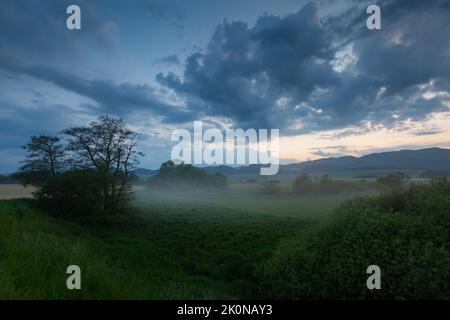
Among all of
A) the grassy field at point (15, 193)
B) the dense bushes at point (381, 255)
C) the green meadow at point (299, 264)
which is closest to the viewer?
the green meadow at point (299, 264)

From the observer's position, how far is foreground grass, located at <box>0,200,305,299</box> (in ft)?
19.4

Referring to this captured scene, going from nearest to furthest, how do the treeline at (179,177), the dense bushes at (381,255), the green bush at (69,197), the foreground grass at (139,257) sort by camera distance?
the foreground grass at (139,257) → the dense bushes at (381,255) → the green bush at (69,197) → the treeline at (179,177)

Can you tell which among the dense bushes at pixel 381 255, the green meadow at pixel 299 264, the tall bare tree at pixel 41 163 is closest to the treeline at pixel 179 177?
the tall bare tree at pixel 41 163

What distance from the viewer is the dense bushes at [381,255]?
7621 millimetres

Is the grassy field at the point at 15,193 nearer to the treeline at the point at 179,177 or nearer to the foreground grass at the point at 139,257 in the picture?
the foreground grass at the point at 139,257

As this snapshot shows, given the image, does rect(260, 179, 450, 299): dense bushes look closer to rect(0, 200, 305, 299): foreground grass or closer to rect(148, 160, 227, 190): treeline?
rect(0, 200, 305, 299): foreground grass

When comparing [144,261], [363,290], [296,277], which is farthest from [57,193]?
[363,290]

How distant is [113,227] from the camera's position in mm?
29406

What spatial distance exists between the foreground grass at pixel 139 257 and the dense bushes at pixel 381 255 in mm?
3169

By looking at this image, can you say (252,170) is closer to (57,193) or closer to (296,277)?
(57,193)
